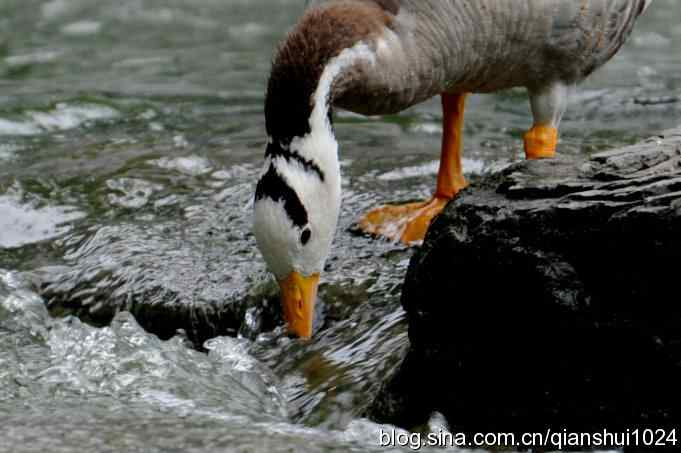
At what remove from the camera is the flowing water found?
3.81 m

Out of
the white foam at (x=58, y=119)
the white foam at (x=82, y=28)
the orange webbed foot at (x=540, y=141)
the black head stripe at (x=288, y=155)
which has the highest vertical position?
the black head stripe at (x=288, y=155)

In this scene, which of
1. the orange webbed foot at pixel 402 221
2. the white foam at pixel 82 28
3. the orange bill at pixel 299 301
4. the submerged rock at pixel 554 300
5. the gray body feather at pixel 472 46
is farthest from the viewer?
the white foam at pixel 82 28

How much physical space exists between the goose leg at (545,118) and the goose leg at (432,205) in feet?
1.41

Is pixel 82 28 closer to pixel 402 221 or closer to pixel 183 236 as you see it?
pixel 183 236

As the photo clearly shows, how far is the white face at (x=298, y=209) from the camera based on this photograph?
167 inches

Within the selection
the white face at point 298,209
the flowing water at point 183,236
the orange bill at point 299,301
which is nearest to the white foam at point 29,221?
the flowing water at point 183,236

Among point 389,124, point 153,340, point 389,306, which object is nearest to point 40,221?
point 153,340

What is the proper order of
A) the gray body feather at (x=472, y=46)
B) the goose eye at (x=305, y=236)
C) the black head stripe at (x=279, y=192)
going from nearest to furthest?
the black head stripe at (x=279, y=192) < the goose eye at (x=305, y=236) < the gray body feather at (x=472, y=46)

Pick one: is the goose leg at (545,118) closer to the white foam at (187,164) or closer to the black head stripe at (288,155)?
the black head stripe at (288,155)

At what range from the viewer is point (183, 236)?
18.4ft

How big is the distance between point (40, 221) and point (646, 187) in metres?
3.65

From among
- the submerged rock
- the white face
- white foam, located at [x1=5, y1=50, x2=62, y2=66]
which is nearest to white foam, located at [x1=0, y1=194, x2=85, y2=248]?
the white face

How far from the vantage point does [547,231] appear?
133 inches

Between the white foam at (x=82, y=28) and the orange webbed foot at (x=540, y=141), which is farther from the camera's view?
the white foam at (x=82, y=28)
